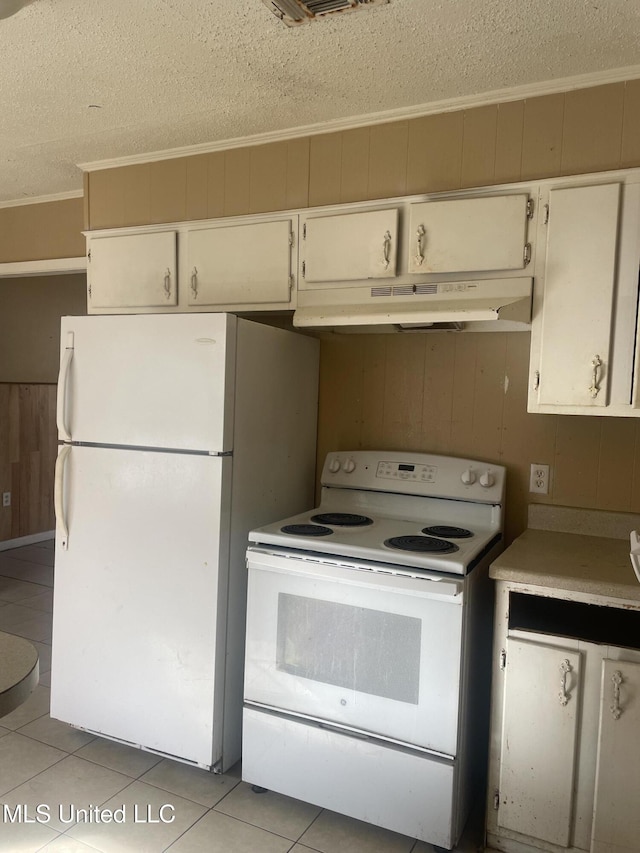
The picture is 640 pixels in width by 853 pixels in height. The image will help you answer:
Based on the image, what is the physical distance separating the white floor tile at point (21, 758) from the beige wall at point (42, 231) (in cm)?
230

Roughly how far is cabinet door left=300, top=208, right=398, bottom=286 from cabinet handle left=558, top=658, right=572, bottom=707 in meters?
1.41

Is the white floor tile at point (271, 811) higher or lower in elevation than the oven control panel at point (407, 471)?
lower

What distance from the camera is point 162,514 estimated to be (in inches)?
90.0

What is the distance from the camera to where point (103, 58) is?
1982 millimetres

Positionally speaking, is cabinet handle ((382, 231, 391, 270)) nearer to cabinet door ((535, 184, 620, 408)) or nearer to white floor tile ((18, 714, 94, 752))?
cabinet door ((535, 184, 620, 408))

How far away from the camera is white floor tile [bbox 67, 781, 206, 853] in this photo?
6.42ft

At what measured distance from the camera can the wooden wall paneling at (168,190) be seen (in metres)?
2.76

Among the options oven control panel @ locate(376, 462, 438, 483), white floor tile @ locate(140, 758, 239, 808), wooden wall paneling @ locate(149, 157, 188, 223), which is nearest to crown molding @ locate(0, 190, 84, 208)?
wooden wall paneling @ locate(149, 157, 188, 223)

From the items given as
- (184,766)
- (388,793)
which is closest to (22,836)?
(184,766)

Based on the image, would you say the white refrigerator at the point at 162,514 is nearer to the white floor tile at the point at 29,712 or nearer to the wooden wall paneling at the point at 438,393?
the white floor tile at the point at 29,712

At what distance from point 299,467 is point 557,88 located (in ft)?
5.50

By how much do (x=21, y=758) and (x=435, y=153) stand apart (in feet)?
8.87

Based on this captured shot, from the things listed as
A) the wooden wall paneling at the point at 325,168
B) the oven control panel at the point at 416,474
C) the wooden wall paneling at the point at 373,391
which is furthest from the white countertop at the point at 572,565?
the wooden wall paneling at the point at 325,168

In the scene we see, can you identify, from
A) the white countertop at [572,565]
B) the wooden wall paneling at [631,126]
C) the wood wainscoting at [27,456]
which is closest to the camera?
the white countertop at [572,565]
